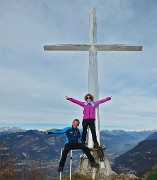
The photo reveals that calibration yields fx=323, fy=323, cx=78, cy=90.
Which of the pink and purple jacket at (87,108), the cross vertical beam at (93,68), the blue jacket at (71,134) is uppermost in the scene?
the cross vertical beam at (93,68)

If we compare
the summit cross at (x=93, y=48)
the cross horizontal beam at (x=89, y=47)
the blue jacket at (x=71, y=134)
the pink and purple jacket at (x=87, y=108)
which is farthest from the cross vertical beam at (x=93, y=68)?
the blue jacket at (x=71, y=134)

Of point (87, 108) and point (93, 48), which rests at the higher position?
point (93, 48)

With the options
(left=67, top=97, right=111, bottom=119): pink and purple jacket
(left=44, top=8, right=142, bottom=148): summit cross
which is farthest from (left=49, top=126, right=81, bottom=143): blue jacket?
(left=44, top=8, right=142, bottom=148): summit cross

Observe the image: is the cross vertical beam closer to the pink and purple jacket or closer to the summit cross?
the summit cross

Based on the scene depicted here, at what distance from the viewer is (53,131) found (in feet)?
44.8

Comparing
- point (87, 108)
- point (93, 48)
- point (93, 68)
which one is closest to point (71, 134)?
point (87, 108)

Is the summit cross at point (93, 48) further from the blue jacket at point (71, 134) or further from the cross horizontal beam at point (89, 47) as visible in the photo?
the blue jacket at point (71, 134)

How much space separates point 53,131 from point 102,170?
4.29 meters

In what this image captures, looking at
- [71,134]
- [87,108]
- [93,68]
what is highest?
[93,68]

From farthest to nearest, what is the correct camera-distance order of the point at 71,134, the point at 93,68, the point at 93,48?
the point at 93,48 < the point at 93,68 < the point at 71,134

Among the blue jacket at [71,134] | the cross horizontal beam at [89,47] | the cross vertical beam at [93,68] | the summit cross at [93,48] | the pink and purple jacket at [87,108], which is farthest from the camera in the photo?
the cross horizontal beam at [89,47]

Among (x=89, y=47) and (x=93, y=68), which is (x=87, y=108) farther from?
(x=89, y=47)

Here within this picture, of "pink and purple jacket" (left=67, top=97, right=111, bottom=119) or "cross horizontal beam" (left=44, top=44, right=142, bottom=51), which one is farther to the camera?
"cross horizontal beam" (left=44, top=44, right=142, bottom=51)

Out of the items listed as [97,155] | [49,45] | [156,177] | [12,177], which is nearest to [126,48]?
[49,45]
